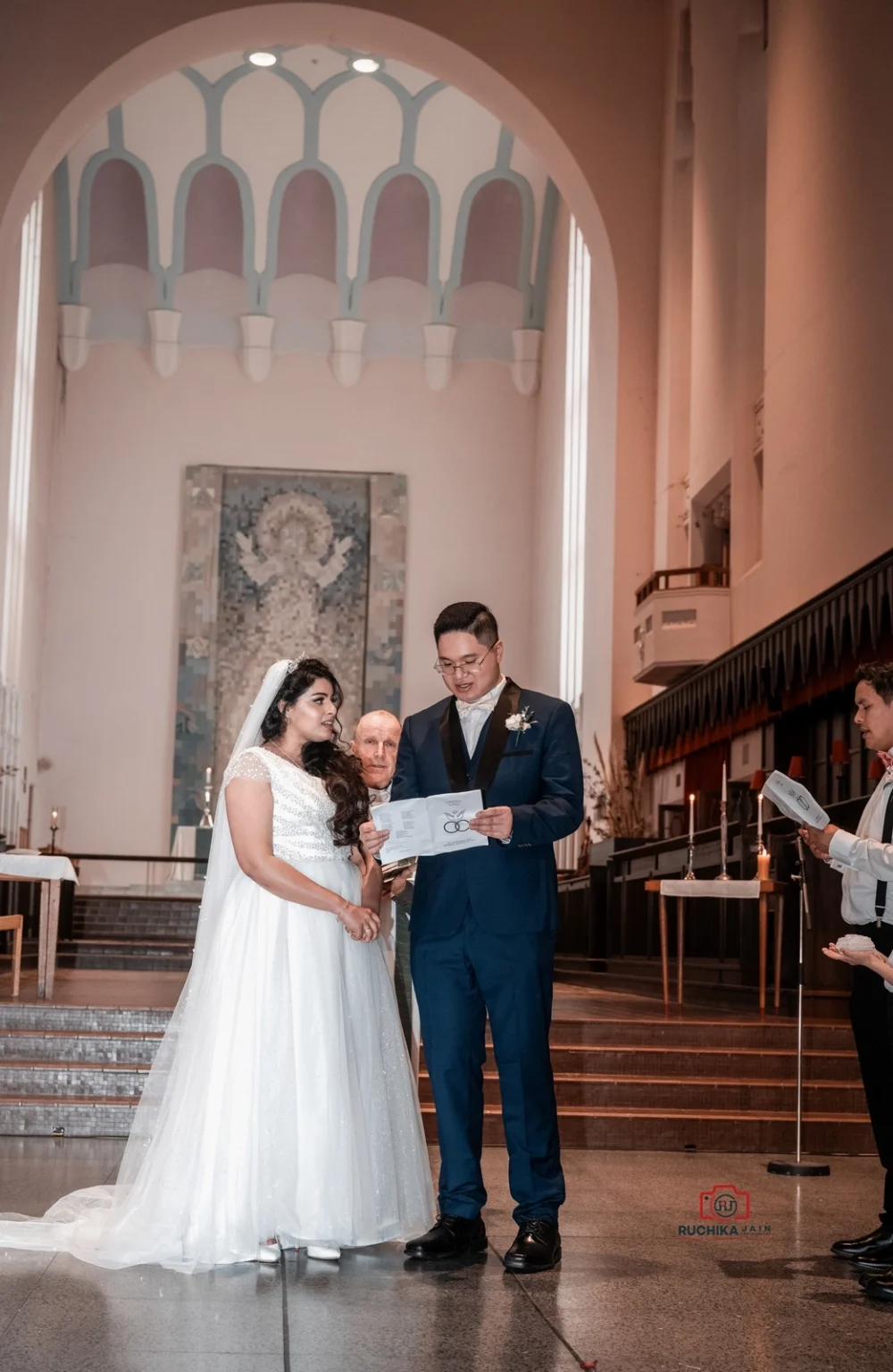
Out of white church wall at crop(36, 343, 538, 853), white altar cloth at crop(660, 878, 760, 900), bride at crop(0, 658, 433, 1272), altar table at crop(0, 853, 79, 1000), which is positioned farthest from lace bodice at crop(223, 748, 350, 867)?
white church wall at crop(36, 343, 538, 853)

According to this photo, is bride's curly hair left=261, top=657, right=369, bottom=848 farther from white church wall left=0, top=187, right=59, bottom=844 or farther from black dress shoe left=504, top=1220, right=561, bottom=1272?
white church wall left=0, top=187, right=59, bottom=844

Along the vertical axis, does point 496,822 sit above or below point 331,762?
below

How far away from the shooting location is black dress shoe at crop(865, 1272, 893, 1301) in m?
3.22

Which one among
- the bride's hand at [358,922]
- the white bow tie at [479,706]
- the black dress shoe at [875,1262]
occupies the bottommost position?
the black dress shoe at [875,1262]

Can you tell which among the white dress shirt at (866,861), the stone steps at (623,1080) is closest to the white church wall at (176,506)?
the stone steps at (623,1080)

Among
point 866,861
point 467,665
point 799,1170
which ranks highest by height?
point 467,665

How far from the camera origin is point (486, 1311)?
9.93 feet

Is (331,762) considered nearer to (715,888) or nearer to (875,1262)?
(875,1262)

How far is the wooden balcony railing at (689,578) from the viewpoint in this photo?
40.9ft

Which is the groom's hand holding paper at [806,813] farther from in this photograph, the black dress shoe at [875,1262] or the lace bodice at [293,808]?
the lace bodice at [293,808]

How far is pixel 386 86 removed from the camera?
19391mm

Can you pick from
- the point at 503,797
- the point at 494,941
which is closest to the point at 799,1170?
the point at 494,941

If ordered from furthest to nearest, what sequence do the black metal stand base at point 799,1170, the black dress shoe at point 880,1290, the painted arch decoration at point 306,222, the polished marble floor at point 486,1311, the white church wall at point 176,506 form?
1. the white church wall at point 176,506
2. the painted arch decoration at point 306,222
3. the black metal stand base at point 799,1170
4. the black dress shoe at point 880,1290
5. the polished marble floor at point 486,1311

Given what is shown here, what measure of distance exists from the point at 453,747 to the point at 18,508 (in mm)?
15384
